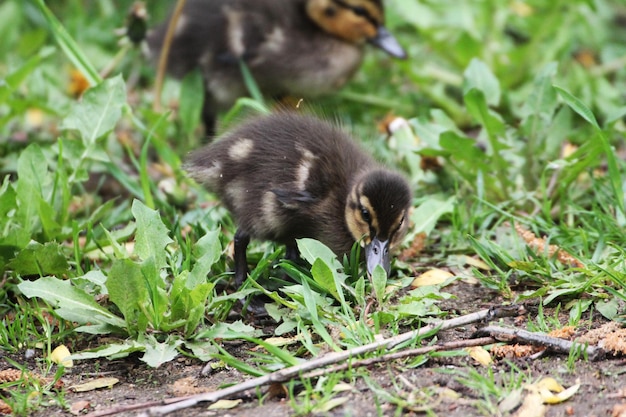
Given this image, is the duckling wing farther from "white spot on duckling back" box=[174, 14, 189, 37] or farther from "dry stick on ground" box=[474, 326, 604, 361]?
"white spot on duckling back" box=[174, 14, 189, 37]

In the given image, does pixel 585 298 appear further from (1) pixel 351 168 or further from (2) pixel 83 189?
(2) pixel 83 189

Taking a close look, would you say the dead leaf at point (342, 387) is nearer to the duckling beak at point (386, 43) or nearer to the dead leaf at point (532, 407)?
the dead leaf at point (532, 407)

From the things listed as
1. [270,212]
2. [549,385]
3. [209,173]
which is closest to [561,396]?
[549,385]

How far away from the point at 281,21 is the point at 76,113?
1509 mm

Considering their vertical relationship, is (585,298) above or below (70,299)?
below

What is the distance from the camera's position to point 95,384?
2441 mm

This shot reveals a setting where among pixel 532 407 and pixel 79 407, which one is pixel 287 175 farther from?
pixel 532 407

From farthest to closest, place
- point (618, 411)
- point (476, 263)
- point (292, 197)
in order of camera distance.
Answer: point (476, 263) < point (292, 197) < point (618, 411)

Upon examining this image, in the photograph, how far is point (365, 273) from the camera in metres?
2.97

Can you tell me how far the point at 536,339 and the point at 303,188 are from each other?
908mm

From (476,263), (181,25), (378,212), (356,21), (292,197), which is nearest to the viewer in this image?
(378,212)

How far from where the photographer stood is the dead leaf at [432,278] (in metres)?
3.00

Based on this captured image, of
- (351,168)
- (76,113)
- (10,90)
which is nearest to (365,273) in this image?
(351,168)

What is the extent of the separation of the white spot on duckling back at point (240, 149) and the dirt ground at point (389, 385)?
72 cm
